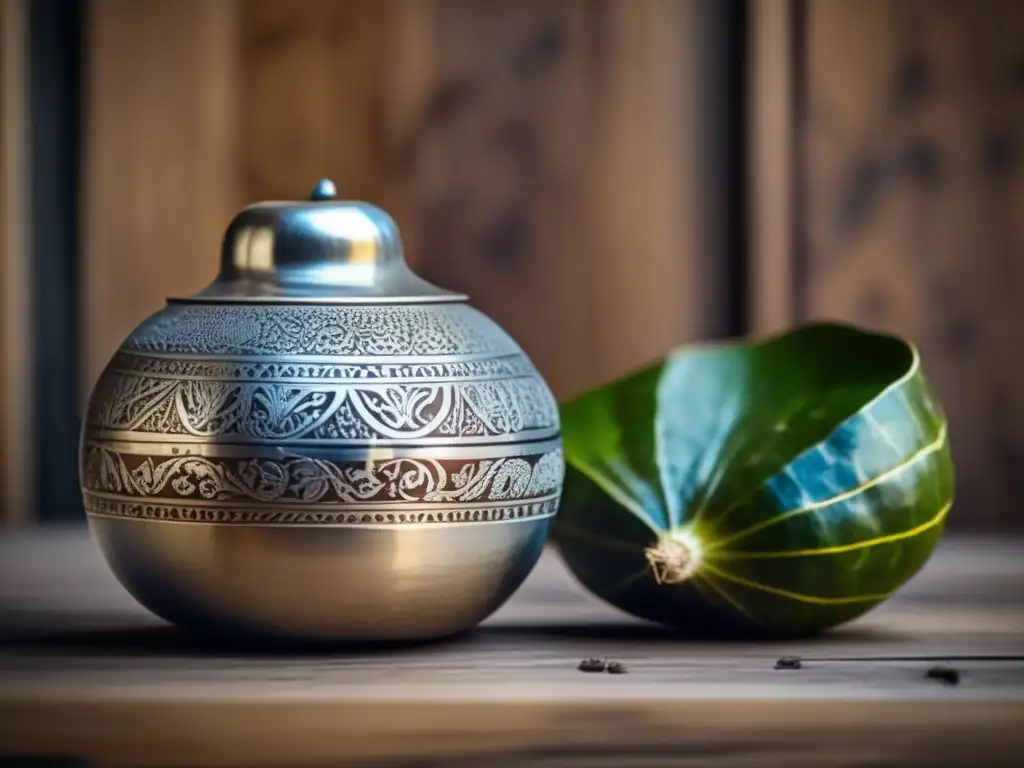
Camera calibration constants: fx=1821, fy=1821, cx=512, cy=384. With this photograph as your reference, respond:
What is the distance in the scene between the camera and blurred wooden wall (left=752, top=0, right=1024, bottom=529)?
1.42m

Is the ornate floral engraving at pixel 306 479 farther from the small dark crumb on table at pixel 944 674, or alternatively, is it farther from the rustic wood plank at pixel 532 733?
the small dark crumb on table at pixel 944 674

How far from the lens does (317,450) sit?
31.6 inches

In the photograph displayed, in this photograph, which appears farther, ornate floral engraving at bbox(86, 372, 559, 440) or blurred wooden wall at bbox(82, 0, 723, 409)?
blurred wooden wall at bbox(82, 0, 723, 409)

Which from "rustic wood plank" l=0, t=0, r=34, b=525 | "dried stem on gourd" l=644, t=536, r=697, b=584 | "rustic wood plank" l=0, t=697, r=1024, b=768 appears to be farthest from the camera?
"rustic wood plank" l=0, t=0, r=34, b=525

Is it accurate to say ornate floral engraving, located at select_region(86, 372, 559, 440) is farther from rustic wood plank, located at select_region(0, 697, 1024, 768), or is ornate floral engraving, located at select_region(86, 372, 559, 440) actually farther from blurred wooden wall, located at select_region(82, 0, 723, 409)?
blurred wooden wall, located at select_region(82, 0, 723, 409)

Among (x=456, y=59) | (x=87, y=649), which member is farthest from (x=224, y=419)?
(x=456, y=59)

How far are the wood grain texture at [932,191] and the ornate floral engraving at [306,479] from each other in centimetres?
67

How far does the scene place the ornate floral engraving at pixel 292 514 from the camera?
81 centimetres

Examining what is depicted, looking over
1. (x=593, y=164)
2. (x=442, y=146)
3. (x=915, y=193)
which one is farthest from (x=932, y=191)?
(x=442, y=146)

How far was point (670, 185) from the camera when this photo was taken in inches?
57.2

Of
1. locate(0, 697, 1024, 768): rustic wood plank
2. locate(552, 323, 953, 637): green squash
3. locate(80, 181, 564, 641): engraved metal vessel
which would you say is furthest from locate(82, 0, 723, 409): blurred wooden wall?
locate(0, 697, 1024, 768): rustic wood plank

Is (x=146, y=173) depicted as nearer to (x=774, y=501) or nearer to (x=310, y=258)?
(x=310, y=258)

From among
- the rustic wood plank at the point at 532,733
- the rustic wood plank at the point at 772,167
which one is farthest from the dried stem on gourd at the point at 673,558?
the rustic wood plank at the point at 772,167

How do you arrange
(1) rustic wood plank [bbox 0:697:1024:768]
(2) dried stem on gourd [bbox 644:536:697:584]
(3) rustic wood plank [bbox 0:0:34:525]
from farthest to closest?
(3) rustic wood plank [bbox 0:0:34:525], (2) dried stem on gourd [bbox 644:536:697:584], (1) rustic wood plank [bbox 0:697:1024:768]
